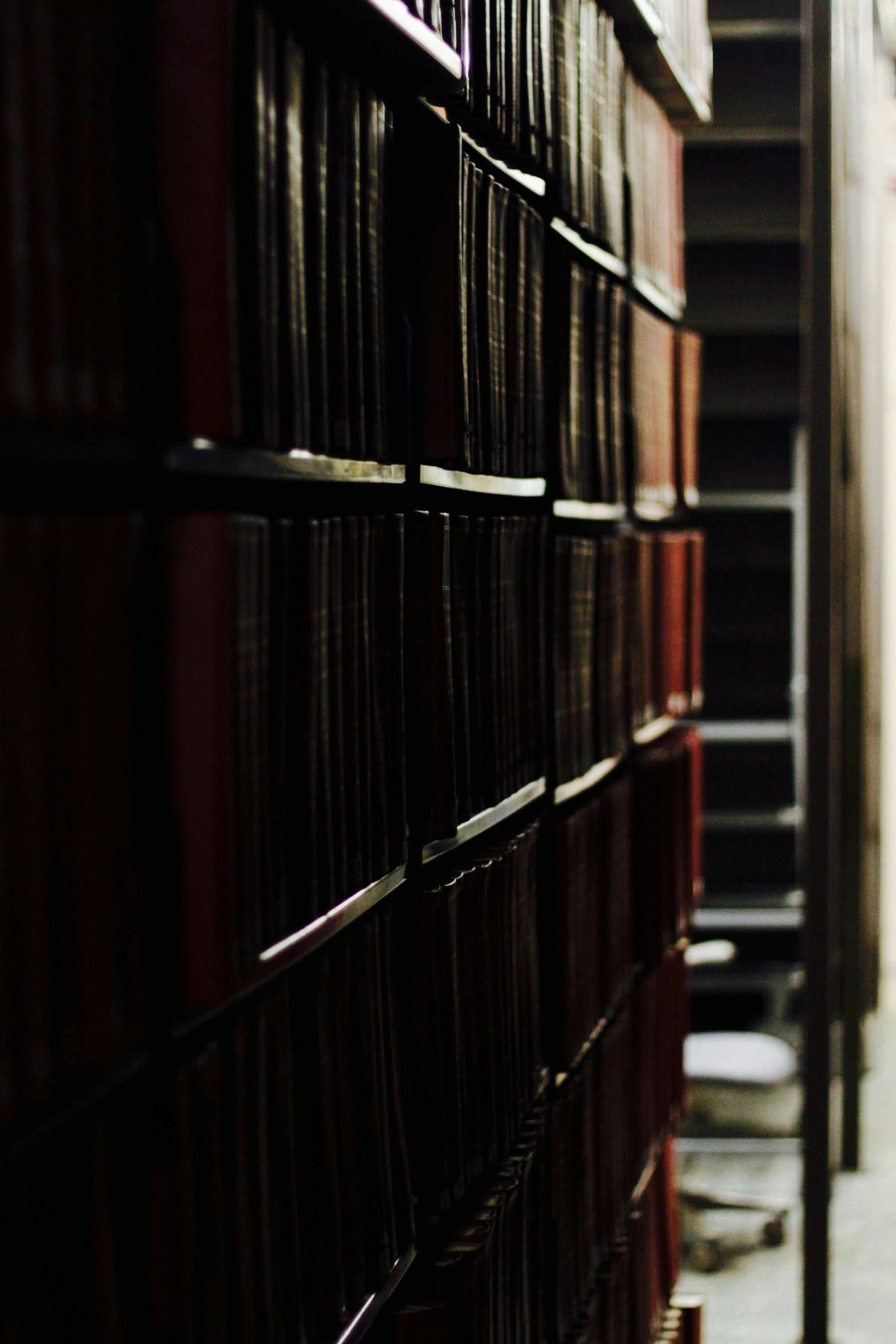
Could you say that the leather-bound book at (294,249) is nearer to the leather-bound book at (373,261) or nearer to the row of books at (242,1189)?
the leather-bound book at (373,261)

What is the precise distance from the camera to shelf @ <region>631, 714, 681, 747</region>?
2738 mm

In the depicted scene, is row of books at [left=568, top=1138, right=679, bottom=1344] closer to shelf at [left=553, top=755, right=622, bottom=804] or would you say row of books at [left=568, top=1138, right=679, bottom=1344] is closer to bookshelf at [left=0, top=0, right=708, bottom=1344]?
bookshelf at [left=0, top=0, right=708, bottom=1344]

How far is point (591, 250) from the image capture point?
2336 mm

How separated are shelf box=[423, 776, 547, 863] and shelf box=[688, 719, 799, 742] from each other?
106 inches

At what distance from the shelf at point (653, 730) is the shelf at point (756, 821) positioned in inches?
64.0

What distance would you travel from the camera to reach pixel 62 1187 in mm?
955

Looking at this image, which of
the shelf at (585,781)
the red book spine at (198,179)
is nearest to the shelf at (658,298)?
the shelf at (585,781)

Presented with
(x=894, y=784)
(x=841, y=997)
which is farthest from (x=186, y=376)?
(x=894, y=784)

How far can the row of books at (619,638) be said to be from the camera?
218cm

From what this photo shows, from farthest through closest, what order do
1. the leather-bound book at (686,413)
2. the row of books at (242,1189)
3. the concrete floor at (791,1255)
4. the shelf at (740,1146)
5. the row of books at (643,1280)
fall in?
the shelf at (740,1146) → the concrete floor at (791,1255) → the leather-bound book at (686,413) → the row of books at (643,1280) → the row of books at (242,1189)

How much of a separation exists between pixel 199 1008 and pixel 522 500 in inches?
50.6

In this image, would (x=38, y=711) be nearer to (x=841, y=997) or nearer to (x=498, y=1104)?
(x=498, y=1104)

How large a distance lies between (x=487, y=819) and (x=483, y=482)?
357 millimetres

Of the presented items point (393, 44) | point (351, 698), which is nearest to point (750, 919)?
point (351, 698)
